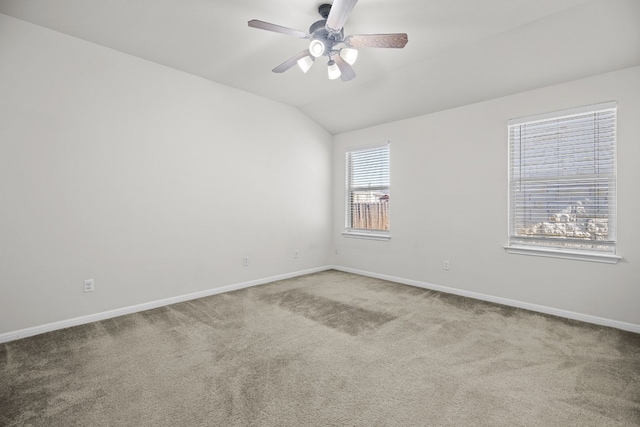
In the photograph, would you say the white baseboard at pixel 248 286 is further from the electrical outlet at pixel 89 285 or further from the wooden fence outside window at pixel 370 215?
the wooden fence outside window at pixel 370 215

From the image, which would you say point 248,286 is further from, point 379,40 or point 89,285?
point 379,40

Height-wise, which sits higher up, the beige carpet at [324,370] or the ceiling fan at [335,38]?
the ceiling fan at [335,38]

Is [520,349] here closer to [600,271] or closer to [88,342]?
[600,271]

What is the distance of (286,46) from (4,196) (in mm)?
2927

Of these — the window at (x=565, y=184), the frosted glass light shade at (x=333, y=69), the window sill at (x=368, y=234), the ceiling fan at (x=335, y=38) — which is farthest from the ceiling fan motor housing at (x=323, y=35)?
the window sill at (x=368, y=234)

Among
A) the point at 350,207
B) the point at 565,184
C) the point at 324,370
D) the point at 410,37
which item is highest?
the point at 410,37

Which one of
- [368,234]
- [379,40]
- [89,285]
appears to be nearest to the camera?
[379,40]

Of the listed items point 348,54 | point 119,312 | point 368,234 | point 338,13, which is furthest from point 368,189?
point 119,312

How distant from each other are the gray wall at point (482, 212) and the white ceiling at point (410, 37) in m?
0.25

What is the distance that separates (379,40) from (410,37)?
2.80 feet

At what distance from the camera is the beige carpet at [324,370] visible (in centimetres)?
172

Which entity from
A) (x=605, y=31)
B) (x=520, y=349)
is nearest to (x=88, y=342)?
(x=520, y=349)

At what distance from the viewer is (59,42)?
114 inches

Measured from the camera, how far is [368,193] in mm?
5254
